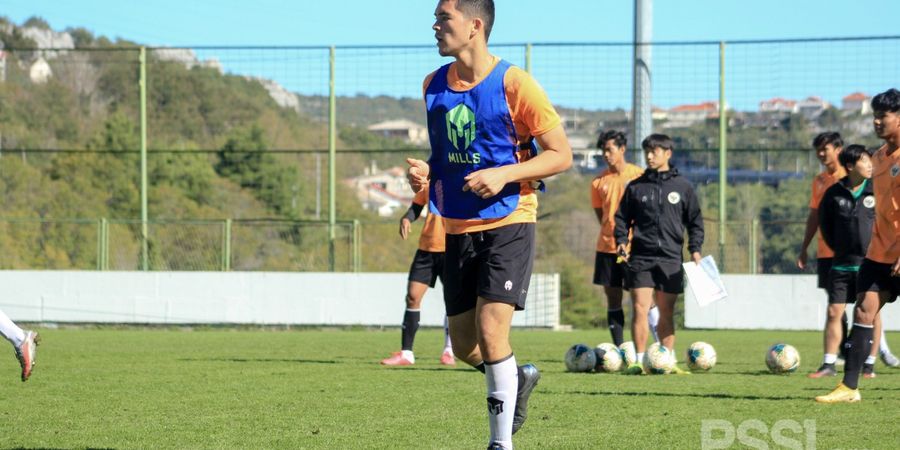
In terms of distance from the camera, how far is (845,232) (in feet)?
37.1

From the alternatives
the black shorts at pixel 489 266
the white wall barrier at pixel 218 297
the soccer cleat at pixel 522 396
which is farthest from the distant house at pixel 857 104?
the black shorts at pixel 489 266

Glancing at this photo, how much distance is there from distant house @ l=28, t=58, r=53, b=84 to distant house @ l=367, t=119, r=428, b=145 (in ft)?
25.6

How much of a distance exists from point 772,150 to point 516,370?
57.3 ft

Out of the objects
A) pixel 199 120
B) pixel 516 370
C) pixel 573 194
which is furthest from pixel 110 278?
pixel 516 370

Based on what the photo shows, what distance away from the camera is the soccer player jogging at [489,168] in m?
6.04

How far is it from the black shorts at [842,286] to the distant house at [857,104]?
1094cm

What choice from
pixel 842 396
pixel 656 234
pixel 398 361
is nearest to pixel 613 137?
pixel 656 234

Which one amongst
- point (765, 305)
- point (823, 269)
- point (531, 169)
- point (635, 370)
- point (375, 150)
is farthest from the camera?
point (375, 150)

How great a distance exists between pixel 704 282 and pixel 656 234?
834 mm

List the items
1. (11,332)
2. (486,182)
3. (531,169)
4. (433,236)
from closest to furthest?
(486,182)
(531,169)
(11,332)
(433,236)

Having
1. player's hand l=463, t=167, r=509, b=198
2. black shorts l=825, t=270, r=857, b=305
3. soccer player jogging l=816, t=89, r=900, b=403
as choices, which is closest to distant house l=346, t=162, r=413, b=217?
black shorts l=825, t=270, r=857, b=305

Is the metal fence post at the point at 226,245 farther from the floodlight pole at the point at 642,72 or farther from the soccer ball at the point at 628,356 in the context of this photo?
the soccer ball at the point at 628,356

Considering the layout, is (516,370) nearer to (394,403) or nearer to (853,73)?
(394,403)

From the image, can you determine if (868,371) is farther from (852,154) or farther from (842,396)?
(842,396)
